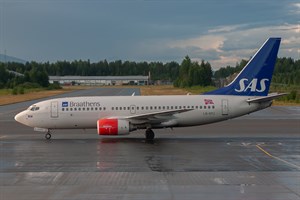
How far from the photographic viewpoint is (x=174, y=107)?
29.7m

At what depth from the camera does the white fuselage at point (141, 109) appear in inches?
1168

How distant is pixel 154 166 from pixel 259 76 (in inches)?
546

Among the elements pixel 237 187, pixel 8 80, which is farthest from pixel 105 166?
pixel 8 80

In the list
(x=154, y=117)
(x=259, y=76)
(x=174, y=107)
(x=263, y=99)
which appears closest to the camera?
(x=154, y=117)

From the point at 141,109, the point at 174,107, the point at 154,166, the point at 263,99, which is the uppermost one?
the point at 263,99

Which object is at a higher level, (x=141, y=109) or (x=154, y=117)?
(x=141, y=109)

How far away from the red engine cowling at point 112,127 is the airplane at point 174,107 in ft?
3.36

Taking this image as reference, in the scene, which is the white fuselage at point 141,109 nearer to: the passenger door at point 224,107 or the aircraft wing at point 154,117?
the passenger door at point 224,107

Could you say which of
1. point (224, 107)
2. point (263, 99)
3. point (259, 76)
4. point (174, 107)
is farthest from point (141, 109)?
point (259, 76)

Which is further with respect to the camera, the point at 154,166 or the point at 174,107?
the point at 174,107

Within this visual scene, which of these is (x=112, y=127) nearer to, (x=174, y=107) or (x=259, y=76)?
(x=174, y=107)

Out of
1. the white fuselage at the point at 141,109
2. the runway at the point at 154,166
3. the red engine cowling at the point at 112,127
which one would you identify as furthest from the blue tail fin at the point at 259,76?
the red engine cowling at the point at 112,127

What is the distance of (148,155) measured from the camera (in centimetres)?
2275

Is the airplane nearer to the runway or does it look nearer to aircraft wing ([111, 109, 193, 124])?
aircraft wing ([111, 109, 193, 124])
